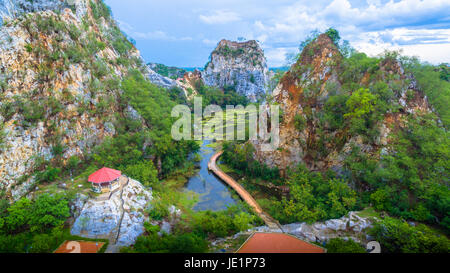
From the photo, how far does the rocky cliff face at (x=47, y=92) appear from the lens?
2113 cm

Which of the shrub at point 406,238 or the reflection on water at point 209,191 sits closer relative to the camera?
the shrub at point 406,238

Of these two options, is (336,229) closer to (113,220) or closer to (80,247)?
(113,220)

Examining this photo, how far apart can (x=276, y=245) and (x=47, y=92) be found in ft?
93.4

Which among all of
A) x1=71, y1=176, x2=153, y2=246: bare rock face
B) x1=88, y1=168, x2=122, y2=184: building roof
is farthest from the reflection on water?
x1=88, y1=168, x2=122, y2=184: building roof

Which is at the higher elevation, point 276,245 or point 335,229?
point 276,245

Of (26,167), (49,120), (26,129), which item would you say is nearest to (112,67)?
(49,120)

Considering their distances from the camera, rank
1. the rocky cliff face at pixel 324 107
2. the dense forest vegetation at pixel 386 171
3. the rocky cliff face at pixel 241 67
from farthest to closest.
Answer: the rocky cliff face at pixel 241 67, the rocky cliff face at pixel 324 107, the dense forest vegetation at pixel 386 171

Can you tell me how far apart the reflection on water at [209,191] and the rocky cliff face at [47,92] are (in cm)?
1390

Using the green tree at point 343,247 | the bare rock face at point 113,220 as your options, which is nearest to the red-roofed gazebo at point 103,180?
the bare rock face at point 113,220

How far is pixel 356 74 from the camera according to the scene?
26219 mm

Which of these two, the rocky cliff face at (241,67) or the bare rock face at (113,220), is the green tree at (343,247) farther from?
the rocky cliff face at (241,67)

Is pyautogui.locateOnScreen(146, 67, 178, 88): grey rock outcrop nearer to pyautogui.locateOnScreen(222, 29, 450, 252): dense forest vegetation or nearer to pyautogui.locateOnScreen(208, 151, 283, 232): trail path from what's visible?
pyautogui.locateOnScreen(208, 151, 283, 232): trail path

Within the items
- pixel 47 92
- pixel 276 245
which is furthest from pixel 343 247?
pixel 47 92

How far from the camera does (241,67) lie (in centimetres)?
9988
